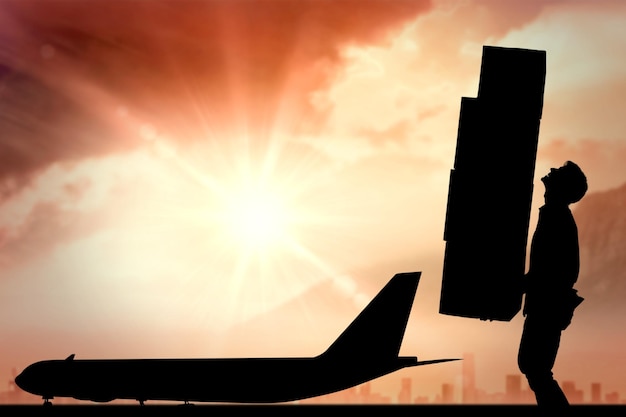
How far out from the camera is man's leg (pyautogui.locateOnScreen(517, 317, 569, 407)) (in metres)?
9.69

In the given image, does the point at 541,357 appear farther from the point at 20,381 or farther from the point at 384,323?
the point at 20,381

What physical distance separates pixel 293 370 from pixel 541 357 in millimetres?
19227

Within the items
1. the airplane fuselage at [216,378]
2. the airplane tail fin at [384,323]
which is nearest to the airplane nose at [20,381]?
the airplane fuselage at [216,378]

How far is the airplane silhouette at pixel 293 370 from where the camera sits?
27203mm

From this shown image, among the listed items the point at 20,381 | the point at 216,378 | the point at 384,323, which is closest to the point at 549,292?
the point at 384,323

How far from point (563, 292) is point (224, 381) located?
21.2m

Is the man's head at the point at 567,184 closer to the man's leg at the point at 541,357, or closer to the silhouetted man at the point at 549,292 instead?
the silhouetted man at the point at 549,292

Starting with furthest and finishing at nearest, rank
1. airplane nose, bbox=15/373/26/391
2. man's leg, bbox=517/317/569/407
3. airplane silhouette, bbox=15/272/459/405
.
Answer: airplane nose, bbox=15/373/26/391
airplane silhouette, bbox=15/272/459/405
man's leg, bbox=517/317/569/407

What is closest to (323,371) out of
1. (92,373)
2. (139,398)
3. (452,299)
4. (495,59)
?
(139,398)

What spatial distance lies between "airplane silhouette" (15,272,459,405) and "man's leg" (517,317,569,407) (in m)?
16.9

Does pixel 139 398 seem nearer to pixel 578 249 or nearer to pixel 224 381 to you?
pixel 224 381

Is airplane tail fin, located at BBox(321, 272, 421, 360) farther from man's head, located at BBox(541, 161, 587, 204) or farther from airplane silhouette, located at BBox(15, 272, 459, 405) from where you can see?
man's head, located at BBox(541, 161, 587, 204)

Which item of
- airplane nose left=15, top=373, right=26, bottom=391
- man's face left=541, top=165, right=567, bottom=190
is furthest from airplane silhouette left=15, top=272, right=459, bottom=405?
man's face left=541, top=165, right=567, bottom=190
